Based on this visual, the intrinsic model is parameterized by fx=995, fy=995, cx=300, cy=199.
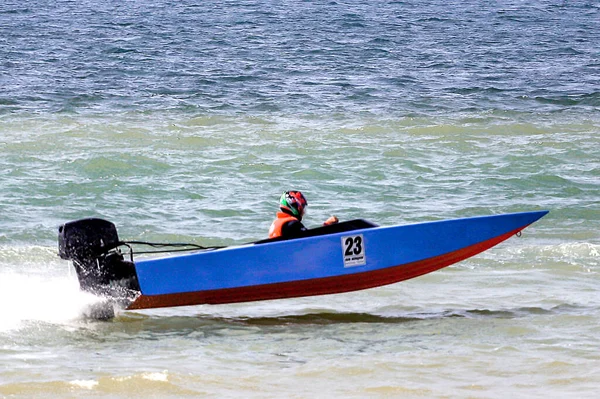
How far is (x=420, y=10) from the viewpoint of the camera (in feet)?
127

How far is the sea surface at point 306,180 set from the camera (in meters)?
7.14

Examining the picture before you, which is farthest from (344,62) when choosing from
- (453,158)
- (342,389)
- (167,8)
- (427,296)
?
(342,389)

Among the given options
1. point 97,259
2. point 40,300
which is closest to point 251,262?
point 97,259

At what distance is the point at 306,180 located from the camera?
15.3 metres

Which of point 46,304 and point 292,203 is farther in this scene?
point 46,304

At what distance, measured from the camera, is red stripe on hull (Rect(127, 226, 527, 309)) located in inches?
342

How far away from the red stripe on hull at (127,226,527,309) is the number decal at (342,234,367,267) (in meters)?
0.15

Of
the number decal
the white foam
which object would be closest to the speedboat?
the number decal

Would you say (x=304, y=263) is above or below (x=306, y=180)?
below

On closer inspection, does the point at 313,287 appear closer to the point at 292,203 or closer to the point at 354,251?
the point at 354,251

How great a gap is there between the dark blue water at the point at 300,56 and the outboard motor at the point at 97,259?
481 inches

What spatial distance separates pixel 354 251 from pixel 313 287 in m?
0.51

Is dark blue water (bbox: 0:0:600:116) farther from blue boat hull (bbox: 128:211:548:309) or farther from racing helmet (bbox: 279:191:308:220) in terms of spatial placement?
blue boat hull (bbox: 128:211:548:309)

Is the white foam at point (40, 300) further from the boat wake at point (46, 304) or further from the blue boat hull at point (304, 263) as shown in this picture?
the blue boat hull at point (304, 263)
